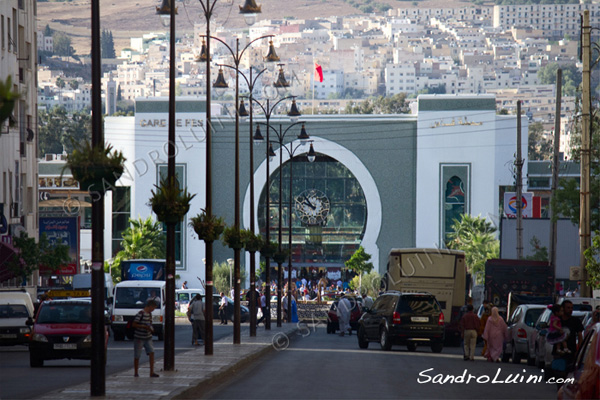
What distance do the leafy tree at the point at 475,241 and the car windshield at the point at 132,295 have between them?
40.8m

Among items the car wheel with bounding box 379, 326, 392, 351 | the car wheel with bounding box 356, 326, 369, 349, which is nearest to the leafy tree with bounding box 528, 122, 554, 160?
the car wheel with bounding box 356, 326, 369, 349

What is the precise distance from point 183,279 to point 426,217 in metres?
23.8

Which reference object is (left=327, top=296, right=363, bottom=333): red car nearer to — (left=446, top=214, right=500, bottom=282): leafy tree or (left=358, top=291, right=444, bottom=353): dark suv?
(left=358, top=291, right=444, bottom=353): dark suv

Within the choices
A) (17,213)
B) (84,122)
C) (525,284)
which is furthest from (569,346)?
(84,122)

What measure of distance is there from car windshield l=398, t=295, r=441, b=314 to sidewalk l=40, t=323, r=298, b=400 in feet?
13.3

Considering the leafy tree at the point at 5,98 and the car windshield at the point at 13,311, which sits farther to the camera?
the car windshield at the point at 13,311

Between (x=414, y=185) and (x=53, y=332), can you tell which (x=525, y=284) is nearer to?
(x=53, y=332)

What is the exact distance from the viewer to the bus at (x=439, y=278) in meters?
32.9

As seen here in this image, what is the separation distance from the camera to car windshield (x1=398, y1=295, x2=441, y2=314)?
27172 millimetres

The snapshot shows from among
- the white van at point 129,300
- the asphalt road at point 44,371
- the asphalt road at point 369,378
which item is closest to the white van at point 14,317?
the asphalt road at point 44,371

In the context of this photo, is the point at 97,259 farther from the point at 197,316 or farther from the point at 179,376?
the point at 197,316

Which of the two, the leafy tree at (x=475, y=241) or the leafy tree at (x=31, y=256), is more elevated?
the leafy tree at (x=31, y=256)

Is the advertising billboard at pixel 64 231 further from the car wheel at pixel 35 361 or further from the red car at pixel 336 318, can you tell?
the car wheel at pixel 35 361

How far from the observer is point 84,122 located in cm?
14662
